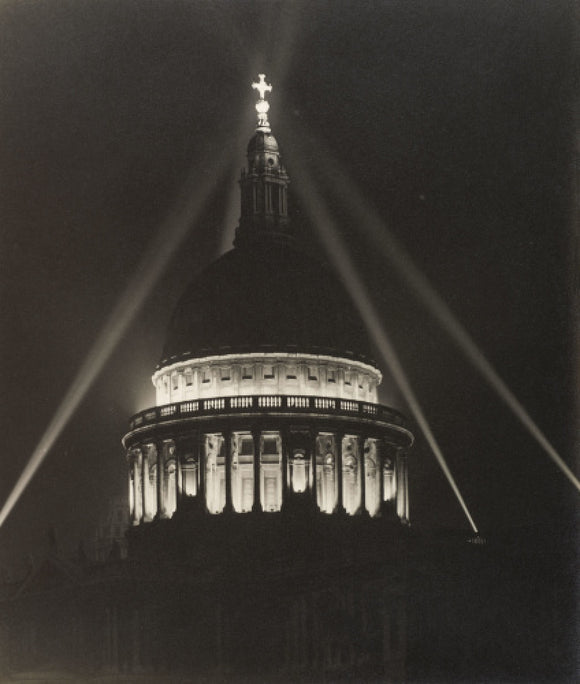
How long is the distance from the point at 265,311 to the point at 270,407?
11.2m

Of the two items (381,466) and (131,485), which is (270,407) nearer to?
(381,466)

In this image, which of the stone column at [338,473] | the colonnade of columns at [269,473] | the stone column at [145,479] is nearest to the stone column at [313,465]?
the colonnade of columns at [269,473]

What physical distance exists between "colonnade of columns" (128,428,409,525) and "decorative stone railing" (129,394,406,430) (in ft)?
4.58

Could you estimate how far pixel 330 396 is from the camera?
119 m

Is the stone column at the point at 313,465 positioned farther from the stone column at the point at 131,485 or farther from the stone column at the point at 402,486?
the stone column at the point at 131,485


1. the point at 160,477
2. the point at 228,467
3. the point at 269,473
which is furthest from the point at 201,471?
the point at 269,473

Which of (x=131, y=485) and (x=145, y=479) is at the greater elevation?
(x=131, y=485)

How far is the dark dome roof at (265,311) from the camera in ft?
401

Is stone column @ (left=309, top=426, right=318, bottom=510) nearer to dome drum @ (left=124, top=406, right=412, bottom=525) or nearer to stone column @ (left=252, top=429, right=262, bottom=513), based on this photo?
dome drum @ (left=124, top=406, right=412, bottom=525)

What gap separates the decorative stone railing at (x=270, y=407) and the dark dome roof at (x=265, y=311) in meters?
6.01

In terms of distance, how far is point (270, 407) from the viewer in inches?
4505

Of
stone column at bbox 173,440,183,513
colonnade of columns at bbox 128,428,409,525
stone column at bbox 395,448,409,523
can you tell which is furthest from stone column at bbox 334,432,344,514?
stone column at bbox 173,440,183,513

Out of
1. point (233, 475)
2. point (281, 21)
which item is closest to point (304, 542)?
point (233, 475)

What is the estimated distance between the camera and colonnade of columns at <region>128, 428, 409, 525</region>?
114 m
